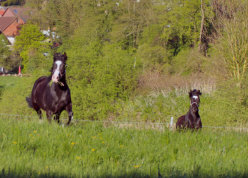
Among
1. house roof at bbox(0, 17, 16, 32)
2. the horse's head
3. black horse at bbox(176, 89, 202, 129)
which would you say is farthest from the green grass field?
house roof at bbox(0, 17, 16, 32)

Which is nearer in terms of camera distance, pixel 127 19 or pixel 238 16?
pixel 238 16

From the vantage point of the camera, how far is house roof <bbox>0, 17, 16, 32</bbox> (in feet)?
356

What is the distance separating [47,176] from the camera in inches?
157

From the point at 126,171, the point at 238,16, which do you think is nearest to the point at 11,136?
the point at 126,171

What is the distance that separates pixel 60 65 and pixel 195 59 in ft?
109

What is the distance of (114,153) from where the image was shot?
5.57 meters

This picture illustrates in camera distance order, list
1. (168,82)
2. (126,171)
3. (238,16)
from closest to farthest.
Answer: (126,171) → (238,16) → (168,82)

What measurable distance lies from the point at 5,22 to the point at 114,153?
376 ft

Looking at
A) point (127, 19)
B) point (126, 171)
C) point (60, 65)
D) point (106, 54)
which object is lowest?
point (126, 171)

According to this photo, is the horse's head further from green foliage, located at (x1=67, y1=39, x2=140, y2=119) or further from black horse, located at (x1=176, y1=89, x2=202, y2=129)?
green foliage, located at (x1=67, y1=39, x2=140, y2=119)

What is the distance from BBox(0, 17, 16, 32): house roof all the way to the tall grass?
108990 mm

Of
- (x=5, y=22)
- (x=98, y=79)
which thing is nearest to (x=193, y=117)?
(x=98, y=79)

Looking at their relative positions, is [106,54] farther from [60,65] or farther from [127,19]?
[60,65]

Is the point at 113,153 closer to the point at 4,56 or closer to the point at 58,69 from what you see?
the point at 58,69
